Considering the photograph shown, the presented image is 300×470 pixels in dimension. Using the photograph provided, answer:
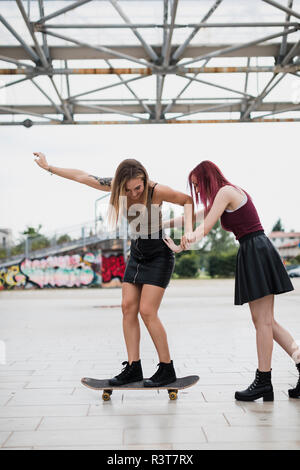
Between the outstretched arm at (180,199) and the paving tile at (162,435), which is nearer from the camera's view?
the paving tile at (162,435)

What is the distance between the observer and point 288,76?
12.1m

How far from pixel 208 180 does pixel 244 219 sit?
0.37m

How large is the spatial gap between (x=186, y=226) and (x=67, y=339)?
389 centimetres

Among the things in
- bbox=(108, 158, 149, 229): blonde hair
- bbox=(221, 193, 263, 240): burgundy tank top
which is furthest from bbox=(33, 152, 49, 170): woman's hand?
bbox=(221, 193, 263, 240): burgundy tank top

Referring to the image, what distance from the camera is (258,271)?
3.39 m

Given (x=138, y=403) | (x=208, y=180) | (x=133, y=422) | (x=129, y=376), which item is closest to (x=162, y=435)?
(x=133, y=422)

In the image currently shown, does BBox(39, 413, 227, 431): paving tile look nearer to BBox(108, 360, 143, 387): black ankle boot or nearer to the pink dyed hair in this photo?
BBox(108, 360, 143, 387): black ankle boot

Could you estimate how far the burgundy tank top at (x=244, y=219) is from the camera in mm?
3459

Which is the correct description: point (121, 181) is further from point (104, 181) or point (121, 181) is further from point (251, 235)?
point (251, 235)

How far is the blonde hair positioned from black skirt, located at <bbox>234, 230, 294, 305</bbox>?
0.85 m

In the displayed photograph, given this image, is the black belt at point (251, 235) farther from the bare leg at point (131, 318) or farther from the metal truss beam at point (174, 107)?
the metal truss beam at point (174, 107)

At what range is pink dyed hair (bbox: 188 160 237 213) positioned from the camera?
343 centimetres

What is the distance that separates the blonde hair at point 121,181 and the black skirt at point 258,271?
85 centimetres

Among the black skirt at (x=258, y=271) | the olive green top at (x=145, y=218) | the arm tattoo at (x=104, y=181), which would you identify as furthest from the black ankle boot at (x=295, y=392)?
the arm tattoo at (x=104, y=181)
